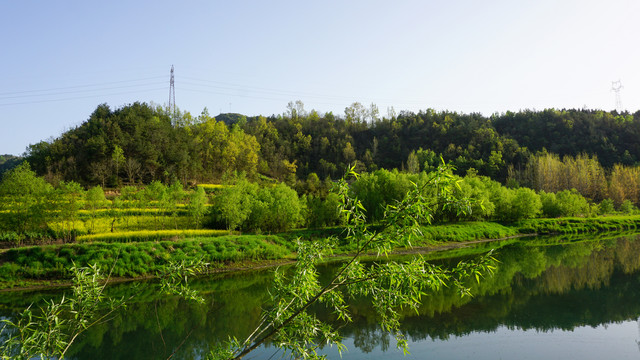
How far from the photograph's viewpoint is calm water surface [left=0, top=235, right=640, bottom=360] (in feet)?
43.0

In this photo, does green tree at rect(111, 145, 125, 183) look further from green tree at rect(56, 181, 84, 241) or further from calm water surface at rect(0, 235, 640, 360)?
calm water surface at rect(0, 235, 640, 360)

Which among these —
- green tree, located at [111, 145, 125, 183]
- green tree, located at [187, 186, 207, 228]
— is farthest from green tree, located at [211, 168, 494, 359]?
green tree, located at [111, 145, 125, 183]

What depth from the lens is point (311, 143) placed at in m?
102

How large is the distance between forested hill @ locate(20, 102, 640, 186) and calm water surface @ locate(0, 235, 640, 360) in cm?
3420

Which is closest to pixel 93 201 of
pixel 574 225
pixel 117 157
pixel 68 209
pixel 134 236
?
pixel 68 209

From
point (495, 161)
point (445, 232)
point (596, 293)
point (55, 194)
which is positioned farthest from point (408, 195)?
point (495, 161)

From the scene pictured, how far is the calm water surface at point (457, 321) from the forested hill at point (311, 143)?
34199 mm

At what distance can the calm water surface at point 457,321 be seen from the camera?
13117 millimetres

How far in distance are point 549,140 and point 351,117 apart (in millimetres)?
54029

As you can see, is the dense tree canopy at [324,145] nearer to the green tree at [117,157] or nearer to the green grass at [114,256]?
the green tree at [117,157]

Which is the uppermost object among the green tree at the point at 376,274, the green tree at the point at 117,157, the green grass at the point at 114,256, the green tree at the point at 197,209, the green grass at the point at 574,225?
the green tree at the point at 117,157

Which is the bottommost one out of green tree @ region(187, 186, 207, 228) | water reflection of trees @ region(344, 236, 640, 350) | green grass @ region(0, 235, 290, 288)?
water reflection of trees @ region(344, 236, 640, 350)

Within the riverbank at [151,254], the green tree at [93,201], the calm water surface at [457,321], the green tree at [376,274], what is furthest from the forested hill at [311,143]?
the green tree at [376,274]

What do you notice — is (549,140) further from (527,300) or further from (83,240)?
(83,240)
